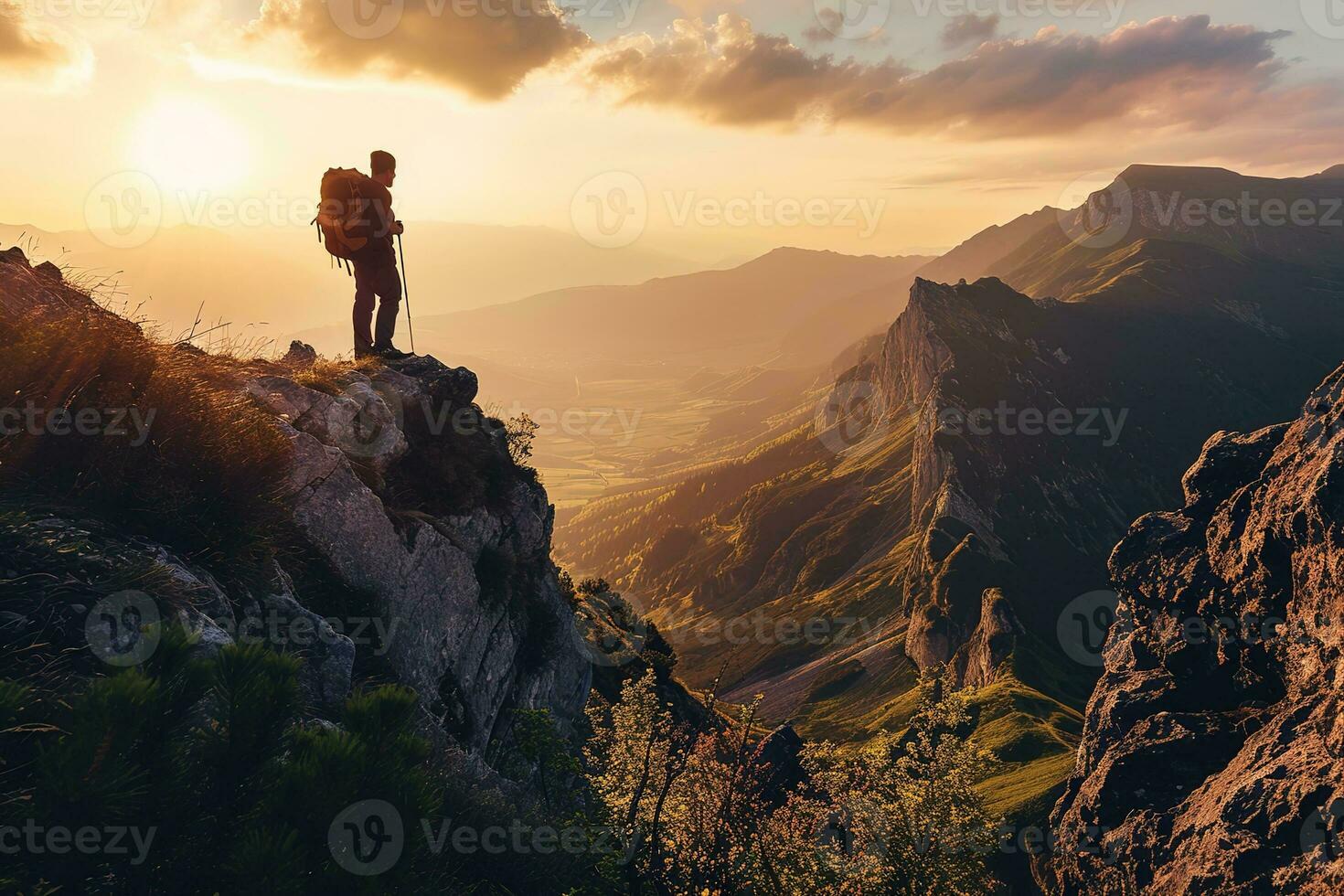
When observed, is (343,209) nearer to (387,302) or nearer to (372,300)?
(372,300)

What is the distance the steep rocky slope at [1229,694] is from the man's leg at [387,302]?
33.6m

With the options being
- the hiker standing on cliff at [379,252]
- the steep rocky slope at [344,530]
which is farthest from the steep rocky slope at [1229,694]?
the hiker standing on cliff at [379,252]

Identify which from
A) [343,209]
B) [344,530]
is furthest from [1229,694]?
[343,209]

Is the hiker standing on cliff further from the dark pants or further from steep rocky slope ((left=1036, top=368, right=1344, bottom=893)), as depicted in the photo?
steep rocky slope ((left=1036, top=368, right=1344, bottom=893))

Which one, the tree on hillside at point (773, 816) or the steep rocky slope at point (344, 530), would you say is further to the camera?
the tree on hillside at point (773, 816)

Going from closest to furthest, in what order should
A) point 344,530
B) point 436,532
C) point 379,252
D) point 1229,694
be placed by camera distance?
point 344,530 < point 436,532 < point 379,252 < point 1229,694

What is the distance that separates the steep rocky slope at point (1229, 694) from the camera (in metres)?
23.3

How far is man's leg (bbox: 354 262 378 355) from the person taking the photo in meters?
23.4

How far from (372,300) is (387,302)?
48cm

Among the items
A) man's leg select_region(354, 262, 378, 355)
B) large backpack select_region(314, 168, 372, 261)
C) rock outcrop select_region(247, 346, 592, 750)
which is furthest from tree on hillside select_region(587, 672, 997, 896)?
large backpack select_region(314, 168, 372, 261)

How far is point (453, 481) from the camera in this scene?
25266 millimetres

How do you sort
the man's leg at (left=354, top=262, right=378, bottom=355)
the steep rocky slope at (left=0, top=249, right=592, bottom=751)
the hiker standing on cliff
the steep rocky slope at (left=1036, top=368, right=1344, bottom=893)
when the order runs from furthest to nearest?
the man's leg at (left=354, top=262, right=378, bottom=355)
the steep rocky slope at (left=1036, top=368, right=1344, bottom=893)
the hiker standing on cliff
the steep rocky slope at (left=0, top=249, right=592, bottom=751)

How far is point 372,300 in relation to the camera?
79.9 feet

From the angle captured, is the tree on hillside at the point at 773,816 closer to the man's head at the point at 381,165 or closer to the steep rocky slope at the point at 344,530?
the steep rocky slope at the point at 344,530
